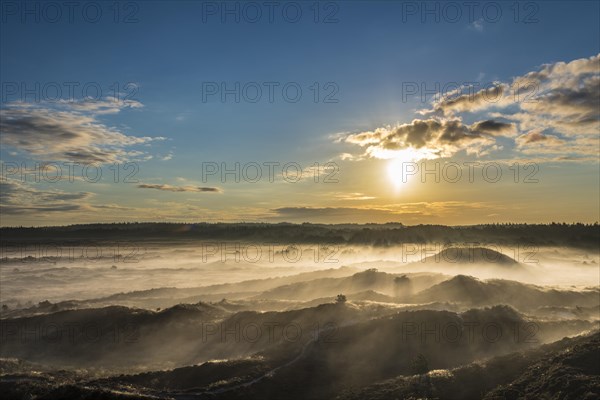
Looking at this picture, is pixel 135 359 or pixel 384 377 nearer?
pixel 384 377

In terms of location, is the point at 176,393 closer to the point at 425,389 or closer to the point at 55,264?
the point at 425,389

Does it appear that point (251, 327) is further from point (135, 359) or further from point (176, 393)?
point (176, 393)

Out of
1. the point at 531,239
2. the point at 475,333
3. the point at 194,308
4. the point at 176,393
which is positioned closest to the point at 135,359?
the point at 194,308

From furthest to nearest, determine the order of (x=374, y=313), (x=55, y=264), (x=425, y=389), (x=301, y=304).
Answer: (x=55, y=264) → (x=301, y=304) → (x=374, y=313) → (x=425, y=389)

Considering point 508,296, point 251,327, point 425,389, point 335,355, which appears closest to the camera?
point 425,389

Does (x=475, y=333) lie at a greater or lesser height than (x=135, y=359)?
greater

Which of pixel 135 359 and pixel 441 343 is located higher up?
pixel 441 343

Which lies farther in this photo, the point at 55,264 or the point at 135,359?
the point at 55,264

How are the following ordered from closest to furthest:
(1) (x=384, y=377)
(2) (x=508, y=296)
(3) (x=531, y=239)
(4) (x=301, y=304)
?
(1) (x=384, y=377)
(4) (x=301, y=304)
(2) (x=508, y=296)
(3) (x=531, y=239)

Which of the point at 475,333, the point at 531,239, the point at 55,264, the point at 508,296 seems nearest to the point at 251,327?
the point at 475,333
